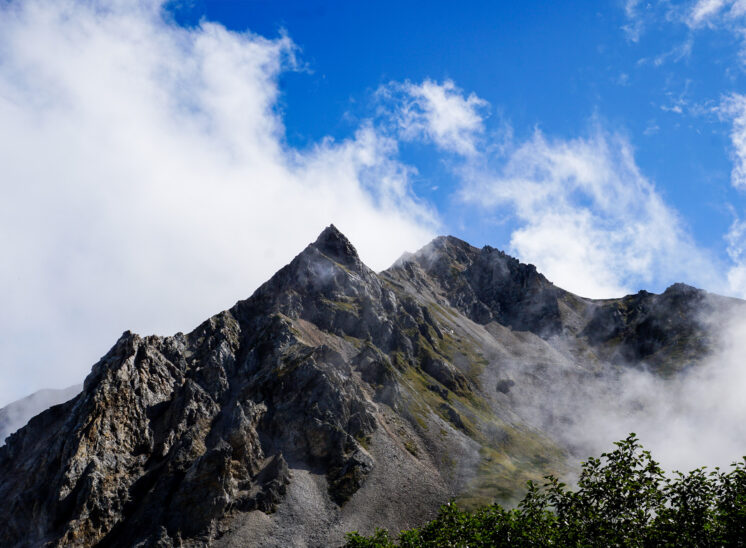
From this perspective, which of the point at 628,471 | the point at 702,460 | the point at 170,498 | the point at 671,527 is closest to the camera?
the point at 671,527

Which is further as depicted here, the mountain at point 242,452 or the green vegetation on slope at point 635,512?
the mountain at point 242,452

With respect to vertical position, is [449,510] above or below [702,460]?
below

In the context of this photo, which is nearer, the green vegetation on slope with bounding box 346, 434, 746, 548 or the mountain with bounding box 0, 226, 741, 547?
the green vegetation on slope with bounding box 346, 434, 746, 548

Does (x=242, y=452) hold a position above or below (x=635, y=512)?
above

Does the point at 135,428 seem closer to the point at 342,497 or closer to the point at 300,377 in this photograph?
the point at 300,377

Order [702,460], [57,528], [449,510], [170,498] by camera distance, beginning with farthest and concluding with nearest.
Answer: [702,460]
[170,498]
[57,528]
[449,510]

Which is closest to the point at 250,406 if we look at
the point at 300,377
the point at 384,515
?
the point at 300,377

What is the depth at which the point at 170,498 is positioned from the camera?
12575cm

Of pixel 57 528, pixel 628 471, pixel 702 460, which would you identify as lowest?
pixel 57 528

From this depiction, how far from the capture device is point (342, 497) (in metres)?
134

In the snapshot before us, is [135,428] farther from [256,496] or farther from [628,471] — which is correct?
[628,471]

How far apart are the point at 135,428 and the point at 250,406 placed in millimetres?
30687

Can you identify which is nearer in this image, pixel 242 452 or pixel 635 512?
pixel 635 512

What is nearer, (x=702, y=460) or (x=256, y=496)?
(x=256, y=496)
